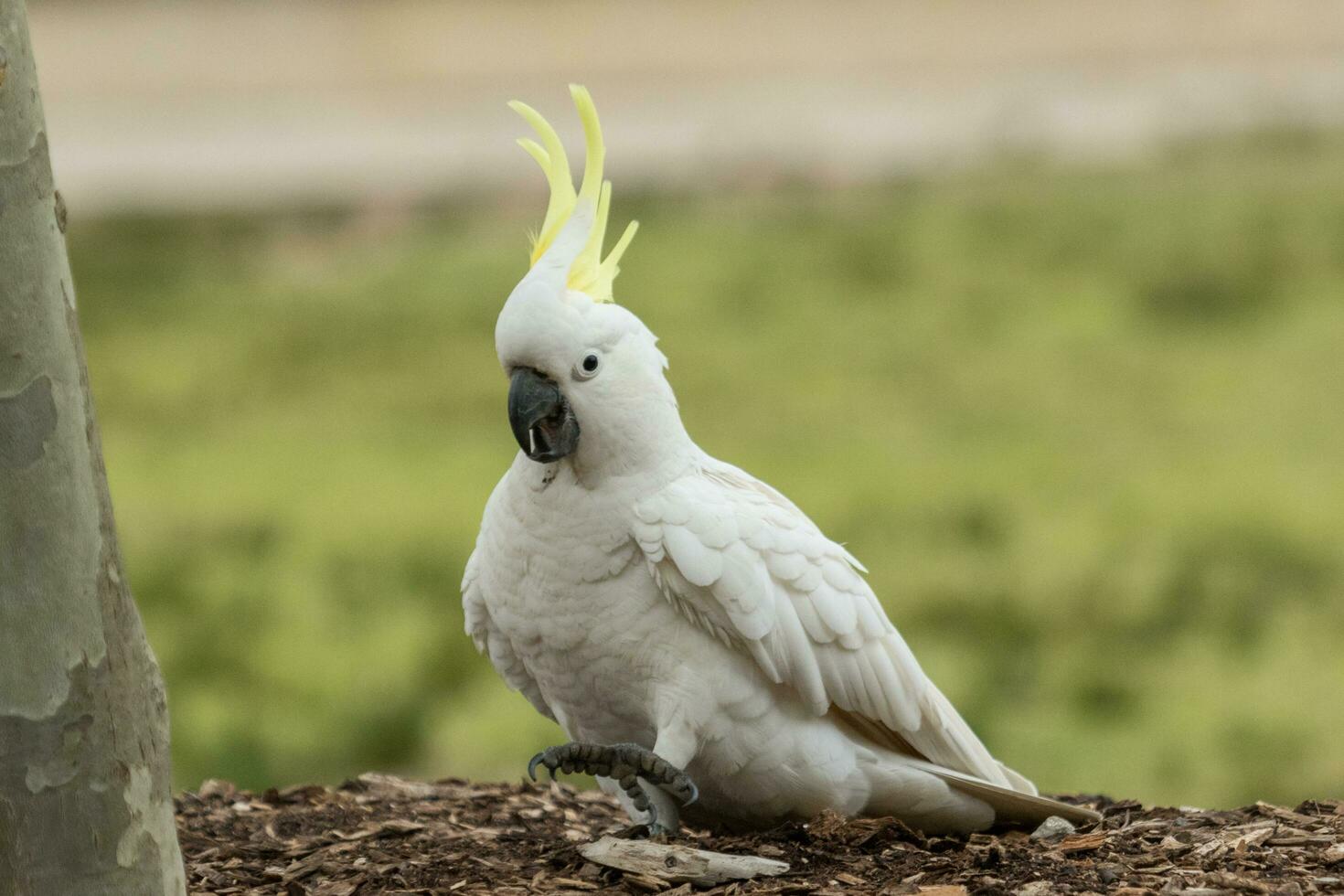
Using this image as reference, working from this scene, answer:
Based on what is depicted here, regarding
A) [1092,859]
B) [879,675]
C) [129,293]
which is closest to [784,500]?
[879,675]

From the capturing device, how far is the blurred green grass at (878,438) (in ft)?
16.1

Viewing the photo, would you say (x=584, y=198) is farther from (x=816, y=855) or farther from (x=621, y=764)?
(x=816, y=855)

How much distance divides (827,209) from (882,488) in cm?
323

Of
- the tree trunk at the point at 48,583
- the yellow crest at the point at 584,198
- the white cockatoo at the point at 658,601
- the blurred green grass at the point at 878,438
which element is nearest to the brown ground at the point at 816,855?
the white cockatoo at the point at 658,601

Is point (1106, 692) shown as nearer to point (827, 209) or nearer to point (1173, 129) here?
point (827, 209)

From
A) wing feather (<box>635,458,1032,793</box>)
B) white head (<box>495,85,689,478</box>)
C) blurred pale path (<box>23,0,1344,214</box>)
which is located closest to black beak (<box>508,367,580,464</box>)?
white head (<box>495,85,689,478</box>)

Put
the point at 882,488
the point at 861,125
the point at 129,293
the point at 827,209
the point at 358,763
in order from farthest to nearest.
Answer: the point at 861,125 → the point at 827,209 → the point at 129,293 → the point at 882,488 → the point at 358,763

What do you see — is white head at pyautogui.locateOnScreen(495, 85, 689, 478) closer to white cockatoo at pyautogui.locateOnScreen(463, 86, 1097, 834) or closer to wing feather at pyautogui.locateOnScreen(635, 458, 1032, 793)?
white cockatoo at pyautogui.locateOnScreen(463, 86, 1097, 834)

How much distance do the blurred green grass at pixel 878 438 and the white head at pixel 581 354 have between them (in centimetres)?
245

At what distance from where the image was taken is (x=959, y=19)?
35.8 feet

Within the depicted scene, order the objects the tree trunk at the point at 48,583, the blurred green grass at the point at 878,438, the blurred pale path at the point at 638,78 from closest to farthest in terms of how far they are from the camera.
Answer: the tree trunk at the point at 48,583 < the blurred green grass at the point at 878,438 < the blurred pale path at the point at 638,78

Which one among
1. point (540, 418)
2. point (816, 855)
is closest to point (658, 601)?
point (540, 418)

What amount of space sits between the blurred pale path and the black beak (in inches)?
289

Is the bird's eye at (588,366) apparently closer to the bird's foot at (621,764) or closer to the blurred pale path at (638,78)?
the bird's foot at (621,764)
